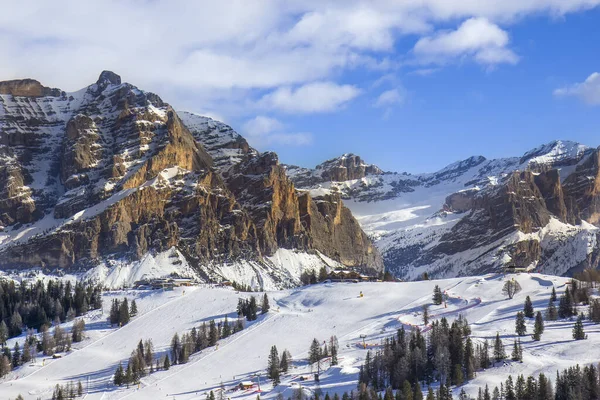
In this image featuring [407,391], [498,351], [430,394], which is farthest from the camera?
[498,351]

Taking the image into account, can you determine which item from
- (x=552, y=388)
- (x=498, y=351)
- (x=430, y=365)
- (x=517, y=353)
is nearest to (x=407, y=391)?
(x=430, y=365)

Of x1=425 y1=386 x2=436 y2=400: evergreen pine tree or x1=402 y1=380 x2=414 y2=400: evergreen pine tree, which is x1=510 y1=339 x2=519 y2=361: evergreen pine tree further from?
x1=402 y1=380 x2=414 y2=400: evergreen pine tree

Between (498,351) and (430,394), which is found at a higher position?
(498,351)

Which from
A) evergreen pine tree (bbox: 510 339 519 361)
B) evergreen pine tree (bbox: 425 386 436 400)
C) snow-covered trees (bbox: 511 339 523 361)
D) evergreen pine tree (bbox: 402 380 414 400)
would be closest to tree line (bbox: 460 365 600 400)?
evergreen pine tree (bbox: 425 386 436 400)

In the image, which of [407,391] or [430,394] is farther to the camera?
[407,391]

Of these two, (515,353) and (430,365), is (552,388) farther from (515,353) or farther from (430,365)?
(430,365)

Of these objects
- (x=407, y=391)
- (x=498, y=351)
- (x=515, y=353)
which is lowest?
(x=407, y=391)

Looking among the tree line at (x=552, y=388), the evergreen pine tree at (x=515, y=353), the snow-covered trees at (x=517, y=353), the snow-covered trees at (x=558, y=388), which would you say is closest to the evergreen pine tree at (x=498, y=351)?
the evergreen pine tree at (x=515, y=353)

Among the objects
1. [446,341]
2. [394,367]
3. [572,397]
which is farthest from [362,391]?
[572,397]

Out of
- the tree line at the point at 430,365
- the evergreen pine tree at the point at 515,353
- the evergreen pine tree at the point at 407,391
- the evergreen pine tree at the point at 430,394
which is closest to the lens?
the evergreen pine tree at the point at 430,394

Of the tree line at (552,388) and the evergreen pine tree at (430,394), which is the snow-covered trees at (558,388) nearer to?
the tree line at (552,388)

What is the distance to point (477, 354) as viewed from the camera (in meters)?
195

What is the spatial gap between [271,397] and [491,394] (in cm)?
4814

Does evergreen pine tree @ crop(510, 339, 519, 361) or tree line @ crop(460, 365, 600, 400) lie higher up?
evergreen pine tree @ crop(510, 339, 519, 361)
